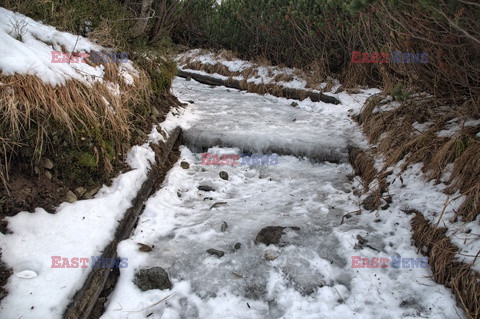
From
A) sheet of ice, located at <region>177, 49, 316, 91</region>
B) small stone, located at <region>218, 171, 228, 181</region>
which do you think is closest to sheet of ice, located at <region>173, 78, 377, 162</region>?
sheet of ice, located at <region>177, 49, 316, 91</region>

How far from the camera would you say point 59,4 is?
143 inches

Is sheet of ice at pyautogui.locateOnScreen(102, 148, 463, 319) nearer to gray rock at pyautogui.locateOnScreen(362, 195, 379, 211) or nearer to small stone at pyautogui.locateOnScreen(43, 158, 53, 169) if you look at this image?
gray rock at pyautogui.locateOnScreen(362, 195, 379, 211)

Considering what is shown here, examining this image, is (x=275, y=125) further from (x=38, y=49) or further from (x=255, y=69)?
(x=255, y=69)

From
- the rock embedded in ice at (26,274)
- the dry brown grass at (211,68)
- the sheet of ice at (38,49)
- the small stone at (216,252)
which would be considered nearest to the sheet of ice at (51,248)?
the rock embedded in ice at (26,274)

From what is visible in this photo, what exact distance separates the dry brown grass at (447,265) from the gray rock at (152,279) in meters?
1.75

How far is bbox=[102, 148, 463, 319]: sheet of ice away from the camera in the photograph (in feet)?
6.66

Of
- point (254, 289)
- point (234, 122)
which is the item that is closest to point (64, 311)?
point (254, 289)

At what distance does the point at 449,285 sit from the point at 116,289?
2104 millimetres

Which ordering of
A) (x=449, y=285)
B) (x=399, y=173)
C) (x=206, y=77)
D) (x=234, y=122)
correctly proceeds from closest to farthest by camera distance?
(x=449, y=285), (x=399, y=173), (x=234, y=122), (x=206, y=77)

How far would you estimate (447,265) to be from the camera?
204cm

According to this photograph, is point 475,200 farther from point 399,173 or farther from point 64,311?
point 64,311

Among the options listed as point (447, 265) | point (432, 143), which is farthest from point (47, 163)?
point (432, 143)

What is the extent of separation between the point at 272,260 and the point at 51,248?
1477 mm

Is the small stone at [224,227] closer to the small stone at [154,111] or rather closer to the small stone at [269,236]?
the small stone at [269,236]
